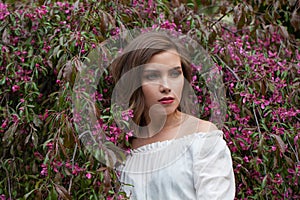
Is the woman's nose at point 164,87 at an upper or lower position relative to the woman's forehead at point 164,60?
lower

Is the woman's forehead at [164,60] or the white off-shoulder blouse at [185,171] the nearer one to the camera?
the white off-shoulder blouse at [185,171]

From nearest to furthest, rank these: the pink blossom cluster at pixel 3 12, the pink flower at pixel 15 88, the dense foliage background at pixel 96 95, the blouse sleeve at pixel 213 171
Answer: the blouse sleeve at pixel 213 171, the dense foliage background at pixel 96 95, the pink flower at pixel 15 88, the pink blossom cluster at pixel 3 12

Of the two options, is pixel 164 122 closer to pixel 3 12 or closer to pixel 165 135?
pixel 165 135

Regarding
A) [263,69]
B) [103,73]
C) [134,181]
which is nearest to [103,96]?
[103,73]

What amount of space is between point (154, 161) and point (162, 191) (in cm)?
10

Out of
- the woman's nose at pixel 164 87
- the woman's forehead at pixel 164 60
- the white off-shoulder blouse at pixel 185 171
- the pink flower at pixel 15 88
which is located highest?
the woman's forehead at pixel 164 60

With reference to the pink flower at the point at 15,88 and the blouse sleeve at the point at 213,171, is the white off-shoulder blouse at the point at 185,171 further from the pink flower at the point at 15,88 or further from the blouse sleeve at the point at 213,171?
the pink flower at the point at 15,88

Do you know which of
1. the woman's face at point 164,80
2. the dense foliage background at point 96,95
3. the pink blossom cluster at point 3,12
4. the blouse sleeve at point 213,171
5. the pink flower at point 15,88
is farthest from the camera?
the pink blossom cluster at point 3,12

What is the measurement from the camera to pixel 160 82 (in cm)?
148

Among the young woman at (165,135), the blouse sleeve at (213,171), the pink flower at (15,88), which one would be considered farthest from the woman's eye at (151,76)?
the pink flower at (15,88)

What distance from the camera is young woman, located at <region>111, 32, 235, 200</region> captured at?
1416 millimetres

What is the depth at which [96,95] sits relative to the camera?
1.81 metres

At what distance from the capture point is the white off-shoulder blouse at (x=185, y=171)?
4.57 ft

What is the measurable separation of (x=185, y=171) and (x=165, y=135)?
0.17m
